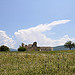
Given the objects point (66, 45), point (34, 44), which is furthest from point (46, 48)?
point (66, 45)

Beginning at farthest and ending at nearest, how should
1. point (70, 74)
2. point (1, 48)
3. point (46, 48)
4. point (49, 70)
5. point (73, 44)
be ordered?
point (73, 44)
point (46, 48)
point (1, 48)
point (49, 70)
point (70, 74)

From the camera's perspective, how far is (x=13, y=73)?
37.3 feet

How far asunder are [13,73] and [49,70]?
10.5ft

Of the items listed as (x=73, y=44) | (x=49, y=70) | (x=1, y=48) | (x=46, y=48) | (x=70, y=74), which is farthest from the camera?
(x=73, y=44)

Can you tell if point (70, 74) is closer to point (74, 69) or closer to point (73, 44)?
point (74, 69)

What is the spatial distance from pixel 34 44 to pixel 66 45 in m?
30.9

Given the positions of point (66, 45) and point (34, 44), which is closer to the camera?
point (34, 44)

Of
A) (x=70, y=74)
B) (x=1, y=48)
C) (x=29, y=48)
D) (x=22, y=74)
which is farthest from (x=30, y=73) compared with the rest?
(x=29, y=48)

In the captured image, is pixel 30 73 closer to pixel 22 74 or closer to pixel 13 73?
pixel 22 74

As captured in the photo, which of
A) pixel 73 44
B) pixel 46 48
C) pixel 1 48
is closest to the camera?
pixel 1 48

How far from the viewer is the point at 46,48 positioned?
10419cm

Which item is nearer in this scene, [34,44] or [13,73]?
[13,73]

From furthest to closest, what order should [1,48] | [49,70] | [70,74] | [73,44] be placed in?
[73,44], [1,48], [49,70], [70,74]

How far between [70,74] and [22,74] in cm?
398
